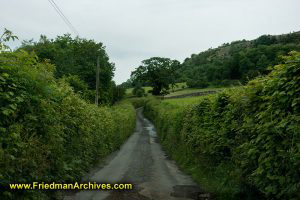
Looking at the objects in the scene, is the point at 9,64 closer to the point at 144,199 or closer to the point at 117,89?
the point at 144,199

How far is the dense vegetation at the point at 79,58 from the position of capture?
47.6 metres

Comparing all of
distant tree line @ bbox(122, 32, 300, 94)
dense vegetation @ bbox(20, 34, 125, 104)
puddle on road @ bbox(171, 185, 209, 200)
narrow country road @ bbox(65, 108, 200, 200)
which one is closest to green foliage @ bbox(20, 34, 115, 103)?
dense vegetation @ bbox(20, 34, 125, 104)

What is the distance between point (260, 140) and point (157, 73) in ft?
314

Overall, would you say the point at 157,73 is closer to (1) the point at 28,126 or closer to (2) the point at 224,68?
(2) the point at 224,68

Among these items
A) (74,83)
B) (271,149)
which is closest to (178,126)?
(271,149)

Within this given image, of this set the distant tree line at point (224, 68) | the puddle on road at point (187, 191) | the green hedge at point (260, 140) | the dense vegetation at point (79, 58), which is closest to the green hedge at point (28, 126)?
the puddle on road at point (187, 191)

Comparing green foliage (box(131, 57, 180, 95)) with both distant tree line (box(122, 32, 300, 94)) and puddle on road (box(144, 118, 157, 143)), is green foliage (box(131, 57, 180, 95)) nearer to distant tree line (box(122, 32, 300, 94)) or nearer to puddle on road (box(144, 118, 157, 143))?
distant tree line (box(122, 32, 300, 94))

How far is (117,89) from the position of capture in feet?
280

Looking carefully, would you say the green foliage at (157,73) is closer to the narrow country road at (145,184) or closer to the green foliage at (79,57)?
the green foliage at (79,57)

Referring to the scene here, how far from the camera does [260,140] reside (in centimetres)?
627

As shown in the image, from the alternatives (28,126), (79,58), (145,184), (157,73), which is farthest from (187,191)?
(157,73)

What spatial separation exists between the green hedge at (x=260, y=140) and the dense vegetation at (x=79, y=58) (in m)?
38.8

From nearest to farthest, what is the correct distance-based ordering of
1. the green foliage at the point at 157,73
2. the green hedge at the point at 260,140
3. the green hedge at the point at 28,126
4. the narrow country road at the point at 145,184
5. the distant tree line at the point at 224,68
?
the green hedge at the point at 260,140
the green hedge at the point at 28,126
the narrow country road at the point at 145,184
the distant tree line at the point at 224,68
the green foliage at the point at 157,73

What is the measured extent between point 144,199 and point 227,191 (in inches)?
99.9
